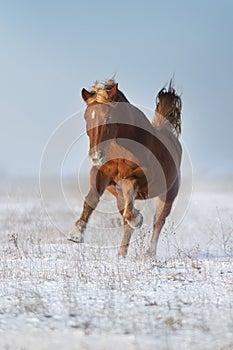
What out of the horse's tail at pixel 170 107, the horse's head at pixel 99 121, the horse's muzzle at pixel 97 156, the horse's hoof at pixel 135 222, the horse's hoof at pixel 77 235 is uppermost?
the horse's tail at pixel 170 107

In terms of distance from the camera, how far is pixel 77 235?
822 cm

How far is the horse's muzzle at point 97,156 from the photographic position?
7.68 m

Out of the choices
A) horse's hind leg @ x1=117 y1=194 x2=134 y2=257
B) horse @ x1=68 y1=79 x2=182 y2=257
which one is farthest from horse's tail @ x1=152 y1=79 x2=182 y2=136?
horse's hind leg @ x1=117 y1=194 x2=134 y2=257

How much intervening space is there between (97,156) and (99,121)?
53 cm

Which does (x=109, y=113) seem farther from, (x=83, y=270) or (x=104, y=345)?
(x=104, y=345)

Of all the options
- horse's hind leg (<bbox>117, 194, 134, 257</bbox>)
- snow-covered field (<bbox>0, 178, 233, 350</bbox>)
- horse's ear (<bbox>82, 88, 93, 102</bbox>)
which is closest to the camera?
snow-covered field (<bbox>0, 178, 233, 350</bbox>)

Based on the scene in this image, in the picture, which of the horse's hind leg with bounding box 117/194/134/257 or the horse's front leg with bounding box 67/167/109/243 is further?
the horse's hind leg with bounding box 117/194/134/257

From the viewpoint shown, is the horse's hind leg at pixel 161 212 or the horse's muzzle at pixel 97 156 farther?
the horse's hind leg at pixel 161 212

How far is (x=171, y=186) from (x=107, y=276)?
4353 mm

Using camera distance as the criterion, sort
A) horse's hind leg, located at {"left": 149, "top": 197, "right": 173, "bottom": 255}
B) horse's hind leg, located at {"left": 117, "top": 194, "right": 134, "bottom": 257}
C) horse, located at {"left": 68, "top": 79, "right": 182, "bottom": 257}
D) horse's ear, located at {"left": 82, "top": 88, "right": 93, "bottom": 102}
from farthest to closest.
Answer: horse's hind leg, located at {"left": 149, "top": 197, "right": 173, "bottom": 255}
horse's hind leg, located at {"left": 117, "top": 194, "right": 134, "bottom": 257}
horse's ear, located at {"left": 82, "top": 88, "right": 93, "bottom": 102}
horse, located at {"left": 68, "top": 79, "right": 182, "bottom": 257}

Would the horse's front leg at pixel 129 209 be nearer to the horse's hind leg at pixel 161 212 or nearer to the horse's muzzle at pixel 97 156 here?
the horse's muzzle at pixel 97 156

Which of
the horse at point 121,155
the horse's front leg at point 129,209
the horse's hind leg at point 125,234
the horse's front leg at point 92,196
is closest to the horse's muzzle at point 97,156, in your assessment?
the horse at point 121,155

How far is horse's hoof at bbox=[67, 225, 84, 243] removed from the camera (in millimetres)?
8188

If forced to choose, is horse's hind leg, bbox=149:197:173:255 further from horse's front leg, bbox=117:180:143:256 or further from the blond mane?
the blond mane
